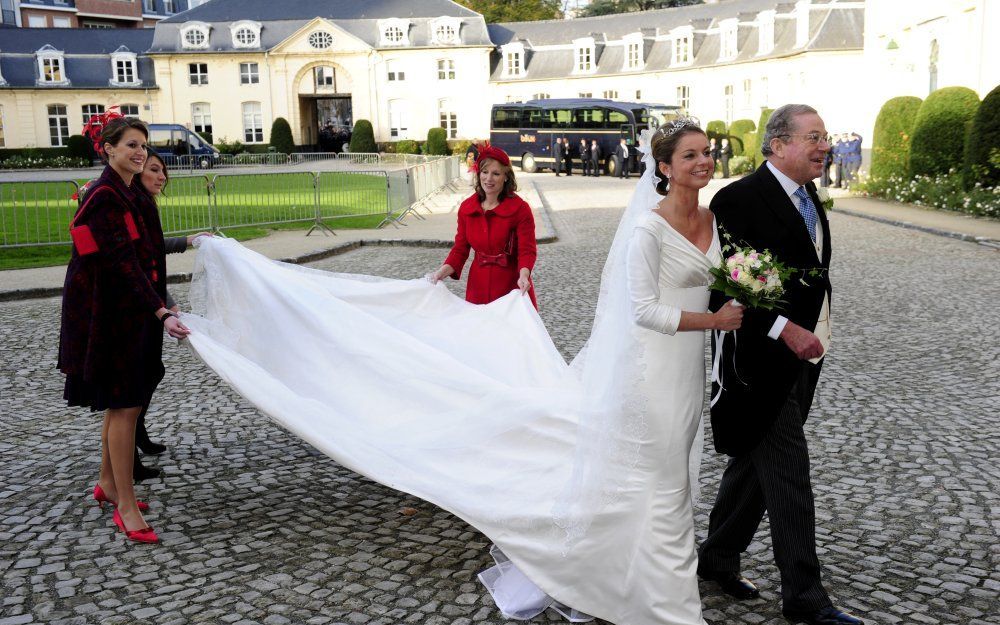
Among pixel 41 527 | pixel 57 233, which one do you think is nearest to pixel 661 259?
pixel 41 527

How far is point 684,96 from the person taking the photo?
182 ft

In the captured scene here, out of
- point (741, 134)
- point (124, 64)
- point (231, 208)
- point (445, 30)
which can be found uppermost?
point (445, 30)

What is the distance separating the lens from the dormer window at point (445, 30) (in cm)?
6206

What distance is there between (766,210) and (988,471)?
9.67 ft

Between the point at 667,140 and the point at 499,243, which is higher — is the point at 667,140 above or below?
above

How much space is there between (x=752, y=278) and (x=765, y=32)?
159ft

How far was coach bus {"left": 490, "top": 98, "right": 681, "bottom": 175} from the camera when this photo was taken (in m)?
43.1

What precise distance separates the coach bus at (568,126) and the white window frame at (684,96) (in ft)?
25.3

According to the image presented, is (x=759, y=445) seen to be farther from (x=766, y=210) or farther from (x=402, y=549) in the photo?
(x=402, y=549)

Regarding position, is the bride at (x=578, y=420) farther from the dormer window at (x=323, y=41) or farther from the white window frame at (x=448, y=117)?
the dormer window at (x=323, y=41)

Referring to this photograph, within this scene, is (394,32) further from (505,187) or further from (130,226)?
(130,226)

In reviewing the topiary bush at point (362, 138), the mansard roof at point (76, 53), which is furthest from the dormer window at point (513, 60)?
the mansard roof at point (76, 53)

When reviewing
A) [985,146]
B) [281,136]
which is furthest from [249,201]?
[281,136]

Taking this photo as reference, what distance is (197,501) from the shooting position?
5180mm
